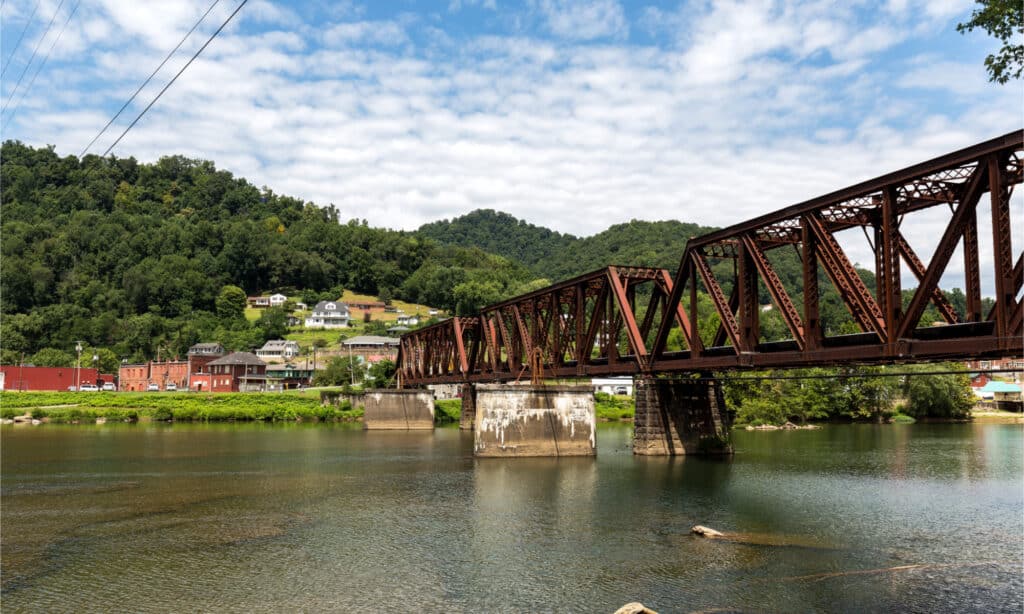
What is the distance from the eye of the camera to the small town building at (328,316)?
183m

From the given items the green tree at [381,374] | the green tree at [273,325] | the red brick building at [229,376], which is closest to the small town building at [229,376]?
the red brick building at [229,376]

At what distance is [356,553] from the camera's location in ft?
69.3

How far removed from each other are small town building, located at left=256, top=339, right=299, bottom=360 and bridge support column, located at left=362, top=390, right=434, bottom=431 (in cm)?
7420

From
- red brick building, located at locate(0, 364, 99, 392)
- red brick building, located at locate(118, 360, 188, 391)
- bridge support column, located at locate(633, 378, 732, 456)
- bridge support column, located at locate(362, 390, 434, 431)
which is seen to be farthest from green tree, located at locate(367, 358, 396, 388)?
bridge support column, located at locate(633, 378, 732, 456)

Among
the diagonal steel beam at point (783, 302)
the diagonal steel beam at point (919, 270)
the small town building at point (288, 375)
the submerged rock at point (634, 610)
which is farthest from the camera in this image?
the small town building at point (288, 375)

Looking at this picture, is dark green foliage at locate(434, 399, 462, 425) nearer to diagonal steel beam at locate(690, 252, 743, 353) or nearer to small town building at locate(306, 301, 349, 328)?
diagonal steel beam at locate(690, 252, 743, 353)

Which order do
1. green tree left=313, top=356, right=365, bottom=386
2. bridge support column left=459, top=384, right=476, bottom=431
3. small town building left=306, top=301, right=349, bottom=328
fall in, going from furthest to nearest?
small town building left=306, top=301, right=349, bottom=328
green tree left=313, top=356, right=365, bottom=386
bridge support column left=459, top=384, right=476, bottom=431

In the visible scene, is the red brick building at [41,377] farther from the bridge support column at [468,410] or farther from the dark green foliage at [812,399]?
the dark green foliage at [812,399]

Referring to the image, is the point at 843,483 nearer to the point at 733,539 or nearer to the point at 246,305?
the point at 733,539

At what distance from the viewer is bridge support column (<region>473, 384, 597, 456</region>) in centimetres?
4434

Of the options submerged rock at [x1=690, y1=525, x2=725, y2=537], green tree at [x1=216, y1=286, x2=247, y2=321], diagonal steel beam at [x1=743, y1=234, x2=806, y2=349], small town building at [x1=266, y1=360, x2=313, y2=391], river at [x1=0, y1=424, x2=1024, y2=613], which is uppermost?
green tree at [x1=216, y1=286, x2=247, y2=321]

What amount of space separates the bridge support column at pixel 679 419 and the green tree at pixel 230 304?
150908 mm

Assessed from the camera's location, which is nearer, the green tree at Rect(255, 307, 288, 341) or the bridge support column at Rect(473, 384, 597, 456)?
the bridge support column at Rect(473, 384, 597, 456)

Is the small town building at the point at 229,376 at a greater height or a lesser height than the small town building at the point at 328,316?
lesser
